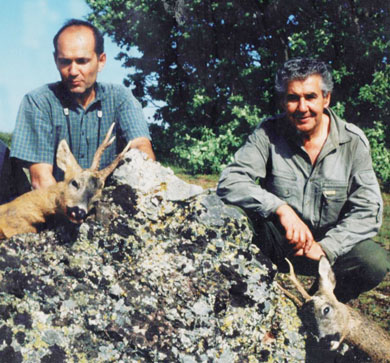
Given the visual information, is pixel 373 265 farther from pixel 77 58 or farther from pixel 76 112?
pixel 77 58

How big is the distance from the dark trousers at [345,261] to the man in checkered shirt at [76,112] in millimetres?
1269

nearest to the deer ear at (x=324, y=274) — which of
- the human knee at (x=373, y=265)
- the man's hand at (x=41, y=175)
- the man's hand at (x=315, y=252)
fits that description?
the man's hand at (x=315, y=252)

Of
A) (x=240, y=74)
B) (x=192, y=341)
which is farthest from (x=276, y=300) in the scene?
(x=240, y=74)

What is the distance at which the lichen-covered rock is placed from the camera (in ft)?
8.14

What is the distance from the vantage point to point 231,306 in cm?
279

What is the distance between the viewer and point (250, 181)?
3.73 metres

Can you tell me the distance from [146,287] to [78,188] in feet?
2.43

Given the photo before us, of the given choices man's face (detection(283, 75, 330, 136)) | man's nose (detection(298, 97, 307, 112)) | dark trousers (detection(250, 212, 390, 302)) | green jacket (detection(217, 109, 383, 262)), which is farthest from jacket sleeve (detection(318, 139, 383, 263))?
man's nose (detection(298, 97, 307, 112))

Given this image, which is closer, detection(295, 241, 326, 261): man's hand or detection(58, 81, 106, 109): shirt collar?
detection(295, 241, 326, 261): man's hand

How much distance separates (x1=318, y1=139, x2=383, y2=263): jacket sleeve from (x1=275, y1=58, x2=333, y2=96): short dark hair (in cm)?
58

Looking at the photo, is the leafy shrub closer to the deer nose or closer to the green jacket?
the green jacket

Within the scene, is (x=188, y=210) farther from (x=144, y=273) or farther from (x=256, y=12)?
(x=256, y=12)

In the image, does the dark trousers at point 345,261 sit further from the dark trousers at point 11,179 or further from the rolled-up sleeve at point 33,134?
the dark trousers at point 11,179

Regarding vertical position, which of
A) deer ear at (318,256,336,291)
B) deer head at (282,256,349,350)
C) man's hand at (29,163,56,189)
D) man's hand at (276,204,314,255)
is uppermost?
man's hand at (29,163,56,189)
